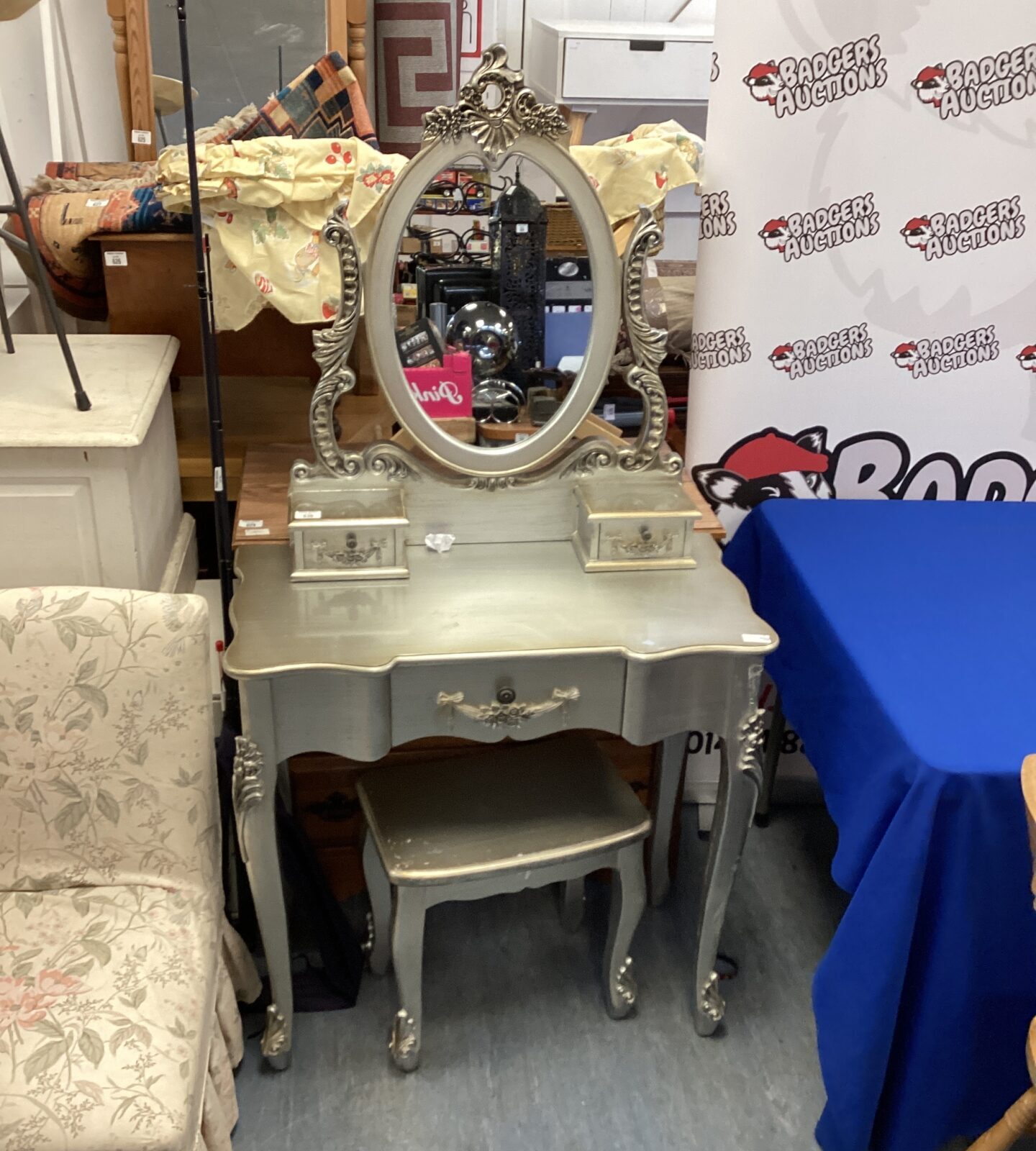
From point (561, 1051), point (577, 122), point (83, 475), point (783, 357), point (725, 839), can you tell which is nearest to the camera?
point (83, 475)

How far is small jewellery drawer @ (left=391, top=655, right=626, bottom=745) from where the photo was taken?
1.35m

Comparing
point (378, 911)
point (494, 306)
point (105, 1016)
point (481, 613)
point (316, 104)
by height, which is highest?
point (316, 104)

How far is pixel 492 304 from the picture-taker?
159cm

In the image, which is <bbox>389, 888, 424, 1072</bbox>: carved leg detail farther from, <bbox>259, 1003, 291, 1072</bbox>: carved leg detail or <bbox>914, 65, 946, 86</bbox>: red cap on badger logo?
<bbox>914, 65, 946, 86</bbox>: red cap on badger logo

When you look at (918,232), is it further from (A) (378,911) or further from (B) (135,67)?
(B) (135,67)

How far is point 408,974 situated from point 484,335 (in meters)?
0.97

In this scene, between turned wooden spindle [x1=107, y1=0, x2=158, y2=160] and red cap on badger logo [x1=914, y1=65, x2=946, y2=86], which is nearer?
red cap on badger logo [x1=914, y1=65, x2=946, y2=86]

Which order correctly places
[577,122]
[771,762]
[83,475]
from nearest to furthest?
[83,475] → [771,762] → [577,122]

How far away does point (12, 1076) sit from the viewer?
116 centimetres

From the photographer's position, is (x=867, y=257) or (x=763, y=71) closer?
(x=763, y=71)

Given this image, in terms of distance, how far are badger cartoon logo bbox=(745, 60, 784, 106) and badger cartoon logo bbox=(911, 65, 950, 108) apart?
221mm

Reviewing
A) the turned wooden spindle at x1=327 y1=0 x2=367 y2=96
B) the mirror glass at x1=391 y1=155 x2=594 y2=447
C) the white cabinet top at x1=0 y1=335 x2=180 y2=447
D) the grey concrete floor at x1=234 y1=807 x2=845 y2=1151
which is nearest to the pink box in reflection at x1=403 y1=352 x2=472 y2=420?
the mirror glass at x1=391 y1=155 x2=594 y2=447

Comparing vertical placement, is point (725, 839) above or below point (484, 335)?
below

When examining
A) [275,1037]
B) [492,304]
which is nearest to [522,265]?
[492,304]
